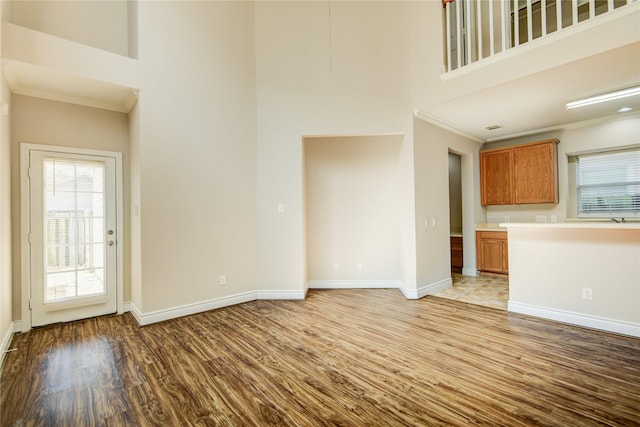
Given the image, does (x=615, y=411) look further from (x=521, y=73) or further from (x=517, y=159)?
(x=517, y=159)

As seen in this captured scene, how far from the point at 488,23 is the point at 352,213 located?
3518 mm

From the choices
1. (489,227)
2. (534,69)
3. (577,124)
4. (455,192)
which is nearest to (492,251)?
(489,227)

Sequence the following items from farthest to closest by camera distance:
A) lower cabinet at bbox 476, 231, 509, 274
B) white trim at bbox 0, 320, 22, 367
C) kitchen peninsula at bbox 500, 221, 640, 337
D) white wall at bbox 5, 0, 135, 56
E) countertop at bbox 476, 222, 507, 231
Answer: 1. countertop at bbox 476, 222, 507, 231
2. lower cabinet at bbox 476, 231, 509, 274
3. white wall at bbox 5, 0, 135, 56
4. kitchen peninsula at bbox 500, 221, 640, 337
5. white trim at bbox 0, 320, 22, 367

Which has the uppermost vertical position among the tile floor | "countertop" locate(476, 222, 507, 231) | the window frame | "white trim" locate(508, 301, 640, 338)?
the window frame

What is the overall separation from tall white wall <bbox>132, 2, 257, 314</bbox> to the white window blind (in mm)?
5378

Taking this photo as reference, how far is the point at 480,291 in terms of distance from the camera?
175 inches

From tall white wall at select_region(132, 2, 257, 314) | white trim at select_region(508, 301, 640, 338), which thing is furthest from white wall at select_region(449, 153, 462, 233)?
tall white wall at select_region(132, 2, 257, 314)

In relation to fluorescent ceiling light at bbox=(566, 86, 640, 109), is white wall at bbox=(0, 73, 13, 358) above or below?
below

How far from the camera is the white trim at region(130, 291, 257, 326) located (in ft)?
10.9

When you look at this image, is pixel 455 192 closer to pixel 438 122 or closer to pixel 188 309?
pixel 438 122

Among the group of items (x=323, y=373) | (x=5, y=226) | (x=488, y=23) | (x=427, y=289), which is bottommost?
(x=323, y=373)

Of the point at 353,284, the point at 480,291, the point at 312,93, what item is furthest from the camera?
the point at 353,284

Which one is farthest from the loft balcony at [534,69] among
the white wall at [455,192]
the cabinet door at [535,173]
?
the white wall at [455,192]

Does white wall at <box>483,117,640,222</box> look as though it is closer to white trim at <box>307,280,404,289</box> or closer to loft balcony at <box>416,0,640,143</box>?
loft balcony at <box>416,0,640,143</box>
